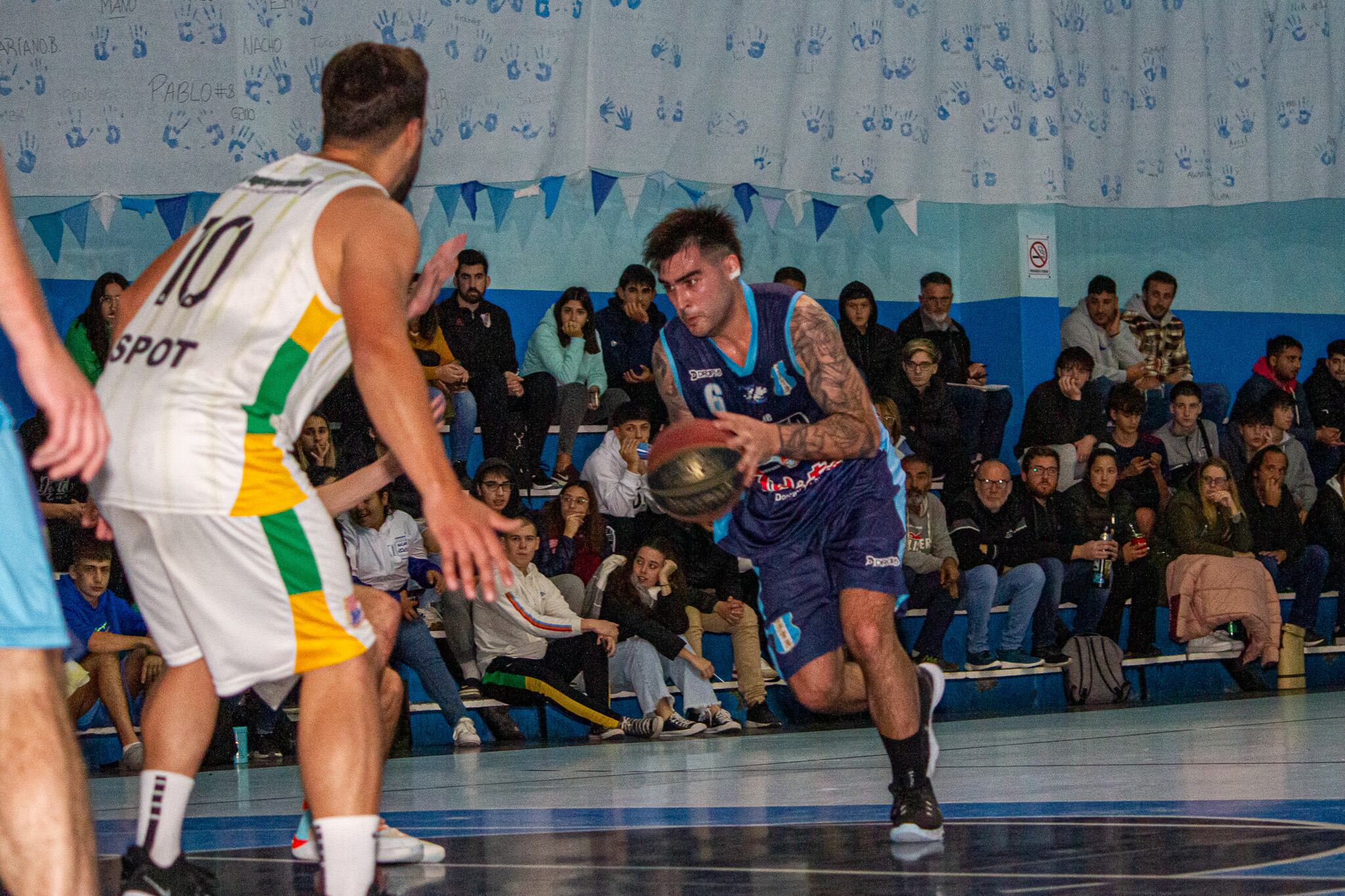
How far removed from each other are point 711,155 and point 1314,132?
530 cm

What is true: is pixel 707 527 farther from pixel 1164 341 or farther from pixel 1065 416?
pixel 1164 341

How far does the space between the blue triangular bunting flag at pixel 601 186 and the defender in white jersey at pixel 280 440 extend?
8040 mm

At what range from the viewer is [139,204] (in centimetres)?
1042

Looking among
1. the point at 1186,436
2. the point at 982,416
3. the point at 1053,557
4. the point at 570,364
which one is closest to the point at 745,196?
the point at 570,364

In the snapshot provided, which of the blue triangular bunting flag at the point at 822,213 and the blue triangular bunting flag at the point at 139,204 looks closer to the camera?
the blue triangular bunting flag at the point at 139,204

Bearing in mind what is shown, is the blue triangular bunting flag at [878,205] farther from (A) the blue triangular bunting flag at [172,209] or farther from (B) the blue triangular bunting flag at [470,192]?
(A) the blue triangular bunting flag at [172,209]

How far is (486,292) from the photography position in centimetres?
1191

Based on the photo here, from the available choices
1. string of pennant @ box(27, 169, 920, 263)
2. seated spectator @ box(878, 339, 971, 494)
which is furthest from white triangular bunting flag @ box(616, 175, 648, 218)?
seated spectator @ box(878, 339, 971, 494)

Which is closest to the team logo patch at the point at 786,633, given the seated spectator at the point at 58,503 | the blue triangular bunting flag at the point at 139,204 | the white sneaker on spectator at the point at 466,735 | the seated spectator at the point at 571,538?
the white sneaker on spectator at the point at 466,735

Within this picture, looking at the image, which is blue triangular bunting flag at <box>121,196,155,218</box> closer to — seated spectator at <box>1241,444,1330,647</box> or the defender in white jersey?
the defender in white jersey

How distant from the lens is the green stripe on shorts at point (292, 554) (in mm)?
2877

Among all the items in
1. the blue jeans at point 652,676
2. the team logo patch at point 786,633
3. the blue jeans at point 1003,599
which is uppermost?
the team logo patch at point 786,633

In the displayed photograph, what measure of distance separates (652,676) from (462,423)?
2.07 meters

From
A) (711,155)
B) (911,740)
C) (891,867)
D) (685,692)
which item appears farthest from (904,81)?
(891,867)
